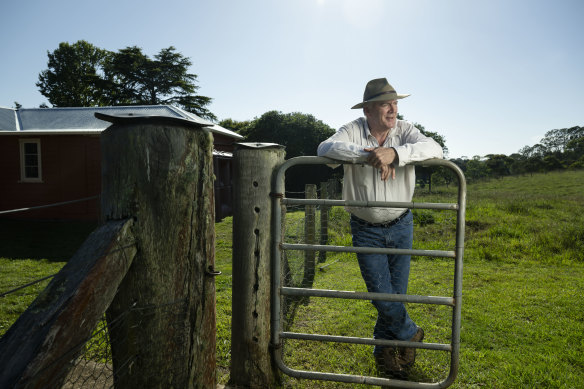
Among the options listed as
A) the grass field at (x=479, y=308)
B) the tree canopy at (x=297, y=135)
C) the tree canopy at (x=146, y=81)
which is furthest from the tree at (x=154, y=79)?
the grass field at (x=479, y=308)

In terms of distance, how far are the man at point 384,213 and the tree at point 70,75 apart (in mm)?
38581

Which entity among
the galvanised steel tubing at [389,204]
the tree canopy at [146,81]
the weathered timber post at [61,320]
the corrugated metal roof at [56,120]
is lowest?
the weathered timber post at [61,320]

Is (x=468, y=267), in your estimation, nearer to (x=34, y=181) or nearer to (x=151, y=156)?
(x=151, y=156)

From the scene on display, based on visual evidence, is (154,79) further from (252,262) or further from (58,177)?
(252,262)

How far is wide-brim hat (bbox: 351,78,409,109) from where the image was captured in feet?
8.99

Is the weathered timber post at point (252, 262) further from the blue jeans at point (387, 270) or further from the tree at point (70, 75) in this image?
the tree at point (70, 75)

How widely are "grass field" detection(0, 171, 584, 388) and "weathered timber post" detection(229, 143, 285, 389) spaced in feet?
1.36

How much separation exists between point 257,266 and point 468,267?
5412 millimetres

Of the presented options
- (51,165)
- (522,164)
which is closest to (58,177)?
(51,165)

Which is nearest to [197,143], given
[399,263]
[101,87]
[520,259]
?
[399,263]

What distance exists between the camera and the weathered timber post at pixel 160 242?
157 centimetres

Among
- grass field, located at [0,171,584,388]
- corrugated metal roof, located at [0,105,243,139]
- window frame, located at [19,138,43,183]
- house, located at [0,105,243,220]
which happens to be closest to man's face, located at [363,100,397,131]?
grass field, located at [0,171,584,388]

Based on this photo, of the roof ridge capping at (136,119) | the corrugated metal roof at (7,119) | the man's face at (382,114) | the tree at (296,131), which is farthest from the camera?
the tree at (296,131)

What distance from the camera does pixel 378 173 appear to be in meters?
2.70
